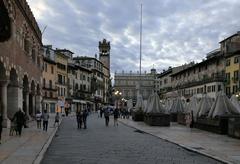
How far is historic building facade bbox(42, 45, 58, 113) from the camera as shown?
325 feet

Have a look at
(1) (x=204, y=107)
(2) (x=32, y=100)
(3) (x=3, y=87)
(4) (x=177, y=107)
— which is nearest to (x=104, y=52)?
(2) (x=32, y=100)

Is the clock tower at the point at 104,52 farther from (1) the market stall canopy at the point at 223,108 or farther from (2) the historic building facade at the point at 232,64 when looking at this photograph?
(1) the market stall canopy at the point at 223,108

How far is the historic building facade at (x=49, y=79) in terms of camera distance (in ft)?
325

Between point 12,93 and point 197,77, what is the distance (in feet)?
238

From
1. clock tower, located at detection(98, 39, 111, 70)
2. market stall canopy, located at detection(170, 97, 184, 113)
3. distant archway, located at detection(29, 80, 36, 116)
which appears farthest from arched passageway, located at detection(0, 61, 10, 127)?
clock tower, located at detection(98, 39, 111, 70)

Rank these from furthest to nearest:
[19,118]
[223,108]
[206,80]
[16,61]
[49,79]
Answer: [49,79]
[206,80]
[16,61]
[223,108]
[19,118]

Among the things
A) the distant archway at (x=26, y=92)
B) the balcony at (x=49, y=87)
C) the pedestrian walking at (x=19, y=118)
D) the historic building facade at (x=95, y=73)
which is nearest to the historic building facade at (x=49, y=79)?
the balcony at (x=49, y=87)

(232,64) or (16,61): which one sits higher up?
(232,64)

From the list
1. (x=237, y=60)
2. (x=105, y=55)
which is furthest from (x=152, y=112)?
(x=105, y=55)

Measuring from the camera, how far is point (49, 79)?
102 metres

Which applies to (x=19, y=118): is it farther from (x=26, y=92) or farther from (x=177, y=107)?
(x=177, y=107)

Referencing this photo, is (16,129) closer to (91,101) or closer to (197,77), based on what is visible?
(197,77)

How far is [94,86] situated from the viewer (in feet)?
513

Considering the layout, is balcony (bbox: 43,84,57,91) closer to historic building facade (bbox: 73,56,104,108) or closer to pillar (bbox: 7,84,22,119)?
historic building facade (bbox: 73,56,104,108)
